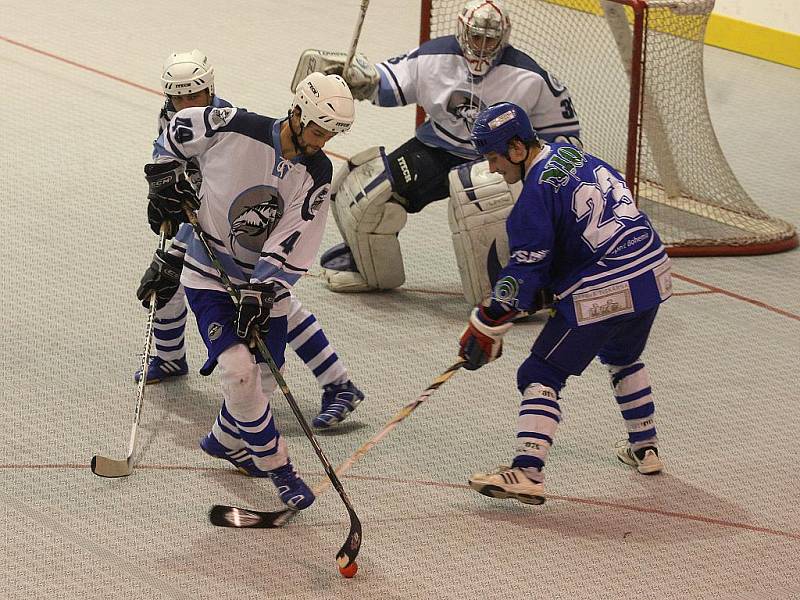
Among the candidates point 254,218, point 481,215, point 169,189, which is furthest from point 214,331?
point 481,215

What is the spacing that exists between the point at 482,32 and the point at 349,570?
2042 mm

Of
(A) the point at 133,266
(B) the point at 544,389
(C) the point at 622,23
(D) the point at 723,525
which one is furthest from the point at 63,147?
(D) the point at 723,525

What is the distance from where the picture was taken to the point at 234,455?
3.18m

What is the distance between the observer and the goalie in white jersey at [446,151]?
4.19 meters

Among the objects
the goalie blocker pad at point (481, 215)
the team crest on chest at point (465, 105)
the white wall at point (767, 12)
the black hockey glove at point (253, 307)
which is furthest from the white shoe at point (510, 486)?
the white wall at point (767, 12)

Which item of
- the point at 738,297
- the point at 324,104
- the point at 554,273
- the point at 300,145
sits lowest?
the point at 738,297

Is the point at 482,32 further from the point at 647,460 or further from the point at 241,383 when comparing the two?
the point at 241,383

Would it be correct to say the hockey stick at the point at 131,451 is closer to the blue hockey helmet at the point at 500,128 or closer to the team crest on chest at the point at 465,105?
the blue hockey helmet at the point at 500,128

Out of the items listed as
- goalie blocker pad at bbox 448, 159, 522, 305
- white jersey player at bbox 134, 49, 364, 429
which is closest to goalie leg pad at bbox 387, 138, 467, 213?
goalie blocker pad at bbox 448, 159, 522, 305

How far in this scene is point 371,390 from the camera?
3740mm

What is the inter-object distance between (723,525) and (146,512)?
4.59 ft

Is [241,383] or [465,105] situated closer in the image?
[241,383]

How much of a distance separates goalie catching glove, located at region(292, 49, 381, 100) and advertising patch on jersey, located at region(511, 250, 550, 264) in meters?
1.59

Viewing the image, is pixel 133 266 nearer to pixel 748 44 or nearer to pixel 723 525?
pixel 723 525
